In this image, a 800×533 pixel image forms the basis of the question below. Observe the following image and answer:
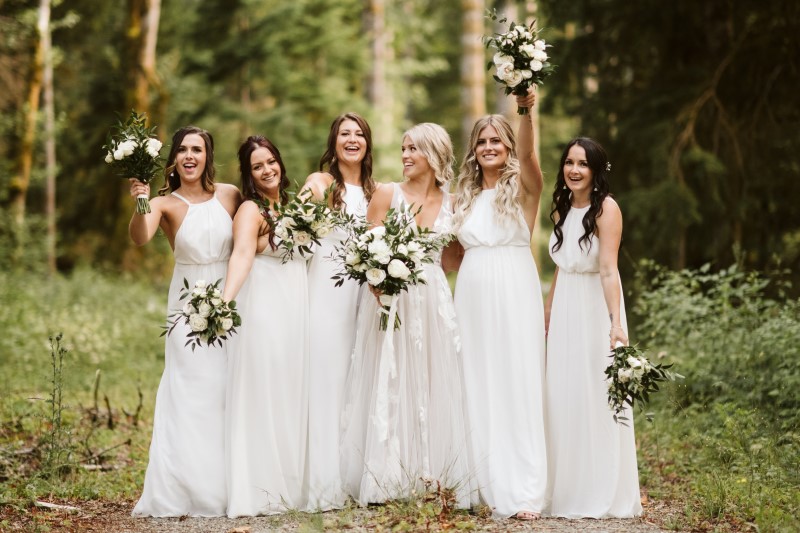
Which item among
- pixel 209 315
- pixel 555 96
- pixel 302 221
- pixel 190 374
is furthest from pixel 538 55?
pixel 555 96

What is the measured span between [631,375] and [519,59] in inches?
80.9

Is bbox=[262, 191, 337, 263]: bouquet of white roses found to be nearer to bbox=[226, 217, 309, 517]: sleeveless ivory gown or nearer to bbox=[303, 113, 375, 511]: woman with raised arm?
bbox=[303, 113, 375, 511]: woman with raised arm

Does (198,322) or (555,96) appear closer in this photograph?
(198,322)

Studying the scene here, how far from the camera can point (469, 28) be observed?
54.4 ft

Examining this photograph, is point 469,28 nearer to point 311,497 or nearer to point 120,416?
point 120,416

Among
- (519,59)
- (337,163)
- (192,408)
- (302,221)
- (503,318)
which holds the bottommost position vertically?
(192,408)

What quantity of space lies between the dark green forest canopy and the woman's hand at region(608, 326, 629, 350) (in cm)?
304

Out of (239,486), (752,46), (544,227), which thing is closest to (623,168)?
(752,46)

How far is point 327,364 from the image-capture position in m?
6.28

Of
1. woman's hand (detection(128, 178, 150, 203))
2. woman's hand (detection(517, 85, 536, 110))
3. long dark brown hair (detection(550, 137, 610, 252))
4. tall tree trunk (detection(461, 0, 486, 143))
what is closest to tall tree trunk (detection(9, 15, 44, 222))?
tall tree trunk (detection(461, 0, 486, 143))

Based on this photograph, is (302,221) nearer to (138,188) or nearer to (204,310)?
(204,310)

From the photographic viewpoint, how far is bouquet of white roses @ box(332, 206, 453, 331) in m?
5.48

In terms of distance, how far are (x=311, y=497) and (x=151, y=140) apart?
8.60 feet

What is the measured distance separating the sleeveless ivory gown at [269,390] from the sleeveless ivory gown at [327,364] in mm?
78
